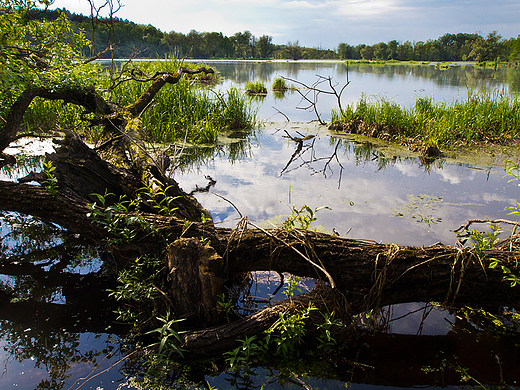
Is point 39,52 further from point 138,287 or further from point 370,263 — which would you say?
point 370,263

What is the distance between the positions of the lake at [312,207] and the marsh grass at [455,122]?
0.69m

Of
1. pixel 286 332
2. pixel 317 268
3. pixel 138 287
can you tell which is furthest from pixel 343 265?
pixel 138 287

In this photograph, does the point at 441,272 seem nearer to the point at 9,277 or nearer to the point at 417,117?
the point at 9,277

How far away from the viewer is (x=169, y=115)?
6512 millimetres

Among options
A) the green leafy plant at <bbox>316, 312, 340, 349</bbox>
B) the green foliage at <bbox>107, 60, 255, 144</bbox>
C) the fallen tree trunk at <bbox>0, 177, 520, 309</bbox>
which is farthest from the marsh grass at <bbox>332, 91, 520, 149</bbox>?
the green leafy plant at <bbox>316, 312, 340, 349</bbox>

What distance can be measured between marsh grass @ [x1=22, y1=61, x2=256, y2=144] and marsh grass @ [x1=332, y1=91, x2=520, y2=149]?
2767 millimetres

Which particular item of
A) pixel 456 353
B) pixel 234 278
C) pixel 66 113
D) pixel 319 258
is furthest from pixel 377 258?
pixel 66 113

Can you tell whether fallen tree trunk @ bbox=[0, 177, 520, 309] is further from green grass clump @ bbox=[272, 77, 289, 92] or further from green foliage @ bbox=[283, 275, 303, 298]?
green grass clump @ bbox=[272, 77, 289, 92]

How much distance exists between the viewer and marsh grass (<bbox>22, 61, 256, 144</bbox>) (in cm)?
578

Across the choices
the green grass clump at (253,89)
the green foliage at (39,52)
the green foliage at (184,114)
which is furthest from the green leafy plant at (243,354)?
the green grass clump at (253,89)

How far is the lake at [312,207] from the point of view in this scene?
171cm

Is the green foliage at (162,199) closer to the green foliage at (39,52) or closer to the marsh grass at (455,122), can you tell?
the green foliage at (39,52)

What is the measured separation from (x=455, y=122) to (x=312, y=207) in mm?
5319

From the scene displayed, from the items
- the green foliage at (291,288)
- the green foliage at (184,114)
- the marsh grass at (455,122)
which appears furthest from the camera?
the marsh grass at (455,122)
